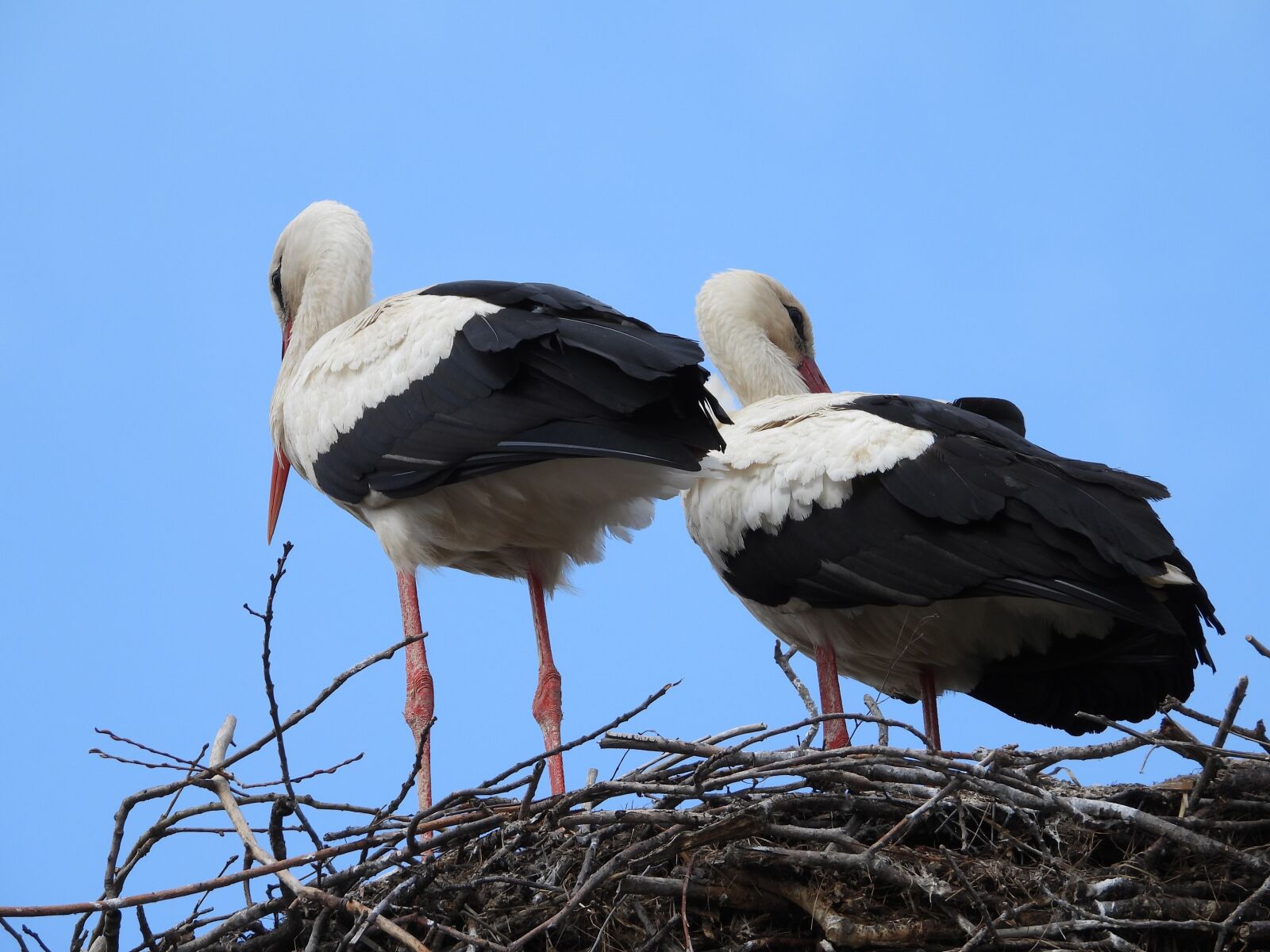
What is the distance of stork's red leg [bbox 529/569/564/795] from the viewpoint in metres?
5.65

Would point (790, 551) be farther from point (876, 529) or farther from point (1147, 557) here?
point (1147, 557)

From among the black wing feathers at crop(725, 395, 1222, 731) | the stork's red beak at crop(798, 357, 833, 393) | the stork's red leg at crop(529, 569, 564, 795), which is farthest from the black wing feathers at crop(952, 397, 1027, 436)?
the stork's red leg at crop(529, 569, 564, 795)

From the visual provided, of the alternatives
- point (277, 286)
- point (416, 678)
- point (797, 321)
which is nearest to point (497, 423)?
point (416, 678)

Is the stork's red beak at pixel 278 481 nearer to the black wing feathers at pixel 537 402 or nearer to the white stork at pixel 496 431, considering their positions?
the white stork at pixel 496 431

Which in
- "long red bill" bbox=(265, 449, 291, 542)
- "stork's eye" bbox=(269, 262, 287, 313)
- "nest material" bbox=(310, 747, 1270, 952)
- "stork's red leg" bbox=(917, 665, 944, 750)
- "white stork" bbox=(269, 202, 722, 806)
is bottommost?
"nest material" bbox=(310, 747, 1270, 952)

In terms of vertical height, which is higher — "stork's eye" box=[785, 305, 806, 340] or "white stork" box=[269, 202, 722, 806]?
"stork's eye" box=[785, 305, 806, 340]

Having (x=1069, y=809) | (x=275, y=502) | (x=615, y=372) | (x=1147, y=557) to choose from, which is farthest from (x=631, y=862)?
(x=275, y=502)

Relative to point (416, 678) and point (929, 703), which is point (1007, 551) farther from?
point (416, 678)

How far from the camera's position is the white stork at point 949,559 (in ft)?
15.9

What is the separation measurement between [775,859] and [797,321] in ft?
11.6

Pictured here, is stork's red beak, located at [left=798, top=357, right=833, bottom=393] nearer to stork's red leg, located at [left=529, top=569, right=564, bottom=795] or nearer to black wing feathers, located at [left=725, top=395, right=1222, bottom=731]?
black wing feathers, located at [left=725, top=395, right=1222, bottom=731]

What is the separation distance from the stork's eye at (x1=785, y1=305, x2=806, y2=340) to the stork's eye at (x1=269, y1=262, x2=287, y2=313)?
2019mm

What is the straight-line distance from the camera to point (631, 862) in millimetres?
4000

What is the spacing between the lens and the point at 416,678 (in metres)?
5.55
